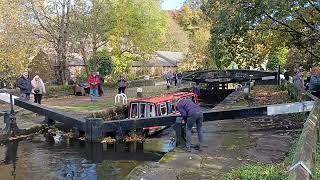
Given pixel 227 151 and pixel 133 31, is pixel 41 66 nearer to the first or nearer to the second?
pixel 133 31

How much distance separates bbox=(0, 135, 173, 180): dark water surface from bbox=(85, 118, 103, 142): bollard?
10.6 inches

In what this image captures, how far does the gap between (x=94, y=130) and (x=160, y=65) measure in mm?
49319

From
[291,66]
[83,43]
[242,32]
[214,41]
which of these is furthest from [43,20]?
[291,66]

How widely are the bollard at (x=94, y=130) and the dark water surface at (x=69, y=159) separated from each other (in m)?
0.27

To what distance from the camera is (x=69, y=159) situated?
1423 centimetres

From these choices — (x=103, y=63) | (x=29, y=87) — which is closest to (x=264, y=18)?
(x=29, y=87)

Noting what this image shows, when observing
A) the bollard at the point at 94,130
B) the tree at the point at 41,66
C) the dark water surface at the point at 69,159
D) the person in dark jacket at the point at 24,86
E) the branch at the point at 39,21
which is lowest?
the dark water surface at the point at 69,159

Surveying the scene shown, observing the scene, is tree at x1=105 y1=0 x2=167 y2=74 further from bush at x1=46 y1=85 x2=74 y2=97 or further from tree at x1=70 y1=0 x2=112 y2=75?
bush at x1=46 y1=85 x2=74 y2=97

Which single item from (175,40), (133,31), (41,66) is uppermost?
(175,40)

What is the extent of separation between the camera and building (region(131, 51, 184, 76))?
189 ft

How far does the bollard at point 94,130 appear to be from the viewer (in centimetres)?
1579

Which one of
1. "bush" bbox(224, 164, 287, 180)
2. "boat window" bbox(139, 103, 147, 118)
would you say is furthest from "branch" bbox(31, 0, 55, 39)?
"bush" bbox(224, 164, 287, 180)

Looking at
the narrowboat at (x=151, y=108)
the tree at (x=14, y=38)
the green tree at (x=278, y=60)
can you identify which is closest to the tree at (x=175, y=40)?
the green tree at (x=278, y=60)

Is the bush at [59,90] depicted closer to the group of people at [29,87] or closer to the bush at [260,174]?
the group of people at [29,87]
